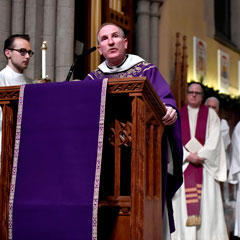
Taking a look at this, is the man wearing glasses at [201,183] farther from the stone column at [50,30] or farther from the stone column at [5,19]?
the stone column at [5,19]

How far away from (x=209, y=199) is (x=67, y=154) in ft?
14.2

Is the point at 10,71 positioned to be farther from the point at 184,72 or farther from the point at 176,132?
the point at 184,72

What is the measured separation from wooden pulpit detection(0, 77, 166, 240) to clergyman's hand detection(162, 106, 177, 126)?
26 millimetres

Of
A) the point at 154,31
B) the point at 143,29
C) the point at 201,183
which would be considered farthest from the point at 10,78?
the point at 154,31

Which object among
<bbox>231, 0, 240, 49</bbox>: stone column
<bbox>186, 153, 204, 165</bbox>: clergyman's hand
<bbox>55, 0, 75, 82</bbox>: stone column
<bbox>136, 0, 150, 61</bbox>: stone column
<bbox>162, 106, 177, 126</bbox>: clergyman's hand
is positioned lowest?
<bbox>162, 106, 177, 126</bbox>: clergyman's hand

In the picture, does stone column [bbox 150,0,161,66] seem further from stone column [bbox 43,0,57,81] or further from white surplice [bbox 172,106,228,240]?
stone column [bbox 43,0,57,81]

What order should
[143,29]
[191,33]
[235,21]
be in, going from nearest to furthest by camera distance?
[143,29]
[191,33]
[235,21]

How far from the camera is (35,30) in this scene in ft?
18.9

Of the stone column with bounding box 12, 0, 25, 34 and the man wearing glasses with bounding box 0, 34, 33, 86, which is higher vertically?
the stone column with bounding box 12, 0, 25, 34

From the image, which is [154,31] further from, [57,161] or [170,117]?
[57,161]

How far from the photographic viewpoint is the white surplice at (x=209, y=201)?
21.6ft

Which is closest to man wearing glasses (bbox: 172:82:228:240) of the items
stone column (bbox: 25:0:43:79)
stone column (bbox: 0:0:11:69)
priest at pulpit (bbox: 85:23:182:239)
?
stone column (bbox: 25:0:43:79)

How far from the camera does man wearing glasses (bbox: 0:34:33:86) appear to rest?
14.0ft

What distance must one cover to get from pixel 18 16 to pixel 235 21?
8.81m
